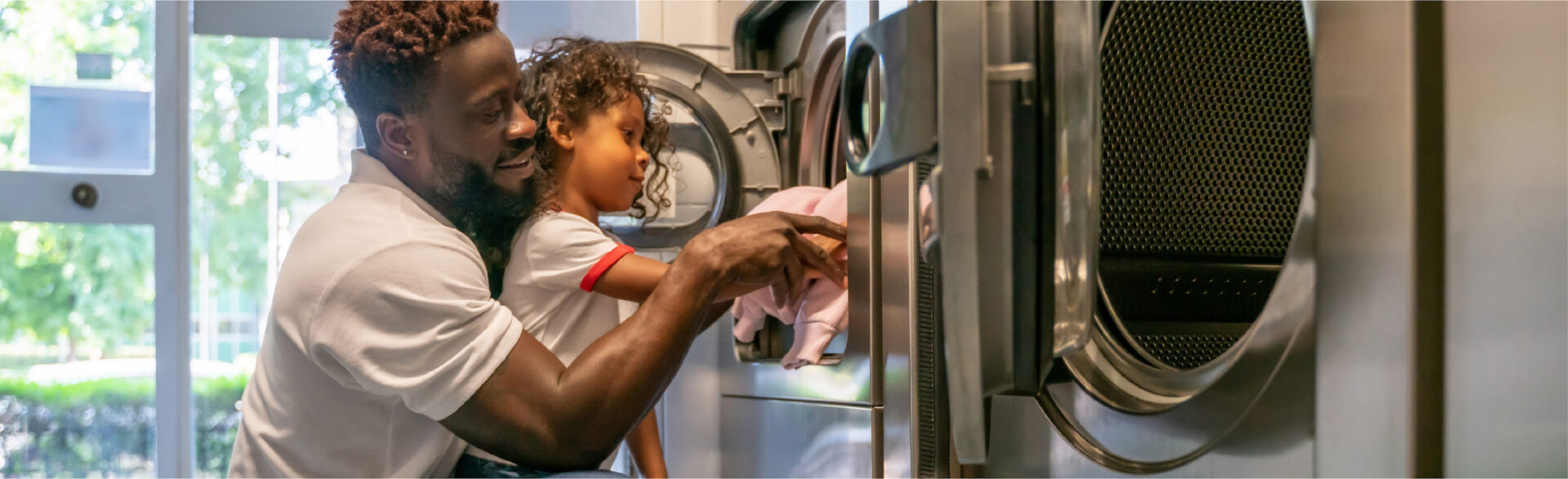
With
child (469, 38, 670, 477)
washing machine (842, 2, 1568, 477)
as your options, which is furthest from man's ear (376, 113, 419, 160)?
washing machine (842, 2, 1568, 477)

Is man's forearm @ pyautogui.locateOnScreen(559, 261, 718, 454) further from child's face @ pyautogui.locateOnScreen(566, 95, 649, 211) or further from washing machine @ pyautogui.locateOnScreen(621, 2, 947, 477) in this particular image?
child's face @ pyautogui.locateOnScreen(566, 95, 649, 211)

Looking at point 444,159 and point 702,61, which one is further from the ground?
point 702,61

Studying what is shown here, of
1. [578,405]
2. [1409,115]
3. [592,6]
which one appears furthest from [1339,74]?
[592,6]

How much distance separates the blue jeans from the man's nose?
0.42 m

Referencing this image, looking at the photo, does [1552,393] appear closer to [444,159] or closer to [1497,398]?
[1497,398]

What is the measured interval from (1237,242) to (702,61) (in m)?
1.33

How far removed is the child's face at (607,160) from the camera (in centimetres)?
182

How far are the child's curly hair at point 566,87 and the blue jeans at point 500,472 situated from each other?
39 cm

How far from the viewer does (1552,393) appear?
0.52m

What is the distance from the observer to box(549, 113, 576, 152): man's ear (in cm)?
179

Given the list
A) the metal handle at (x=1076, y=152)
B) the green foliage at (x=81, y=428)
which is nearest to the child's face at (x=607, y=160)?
the metal handle at (x=1076, y=152)

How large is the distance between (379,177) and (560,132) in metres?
0.43

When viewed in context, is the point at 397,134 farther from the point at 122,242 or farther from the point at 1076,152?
the point at 122,242

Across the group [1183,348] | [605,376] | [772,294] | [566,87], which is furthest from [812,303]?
[1183,348]
